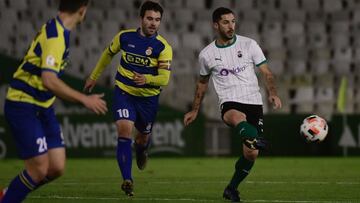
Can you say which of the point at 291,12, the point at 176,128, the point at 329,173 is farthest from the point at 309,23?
the point at 329,173

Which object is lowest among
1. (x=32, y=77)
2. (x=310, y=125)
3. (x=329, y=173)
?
(x=329, y=173)

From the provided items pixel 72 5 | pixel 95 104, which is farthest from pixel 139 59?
pixel 95 104

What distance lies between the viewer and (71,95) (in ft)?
26.0

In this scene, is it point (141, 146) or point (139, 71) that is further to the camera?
point (141, 146)

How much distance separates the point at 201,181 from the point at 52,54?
6483mm

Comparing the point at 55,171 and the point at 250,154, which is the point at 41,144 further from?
the point at 250,154

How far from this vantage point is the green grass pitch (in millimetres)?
11163

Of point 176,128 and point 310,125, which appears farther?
point 176,128

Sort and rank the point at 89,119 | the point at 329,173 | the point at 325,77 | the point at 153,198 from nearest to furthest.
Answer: the point at 153,198, the point at 329,173, the point at 89,119, the point at 325,77

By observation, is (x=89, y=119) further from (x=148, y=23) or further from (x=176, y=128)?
(x=148, y=23)

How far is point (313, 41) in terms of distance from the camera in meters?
26.7

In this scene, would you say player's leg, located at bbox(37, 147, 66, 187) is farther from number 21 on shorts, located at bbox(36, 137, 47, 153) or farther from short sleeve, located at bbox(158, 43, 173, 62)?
short sleeve, located at bbox(158, 43, 173, 62)

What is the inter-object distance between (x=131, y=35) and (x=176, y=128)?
9740 mm

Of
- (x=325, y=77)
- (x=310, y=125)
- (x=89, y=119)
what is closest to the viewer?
(x=310, y=125)
